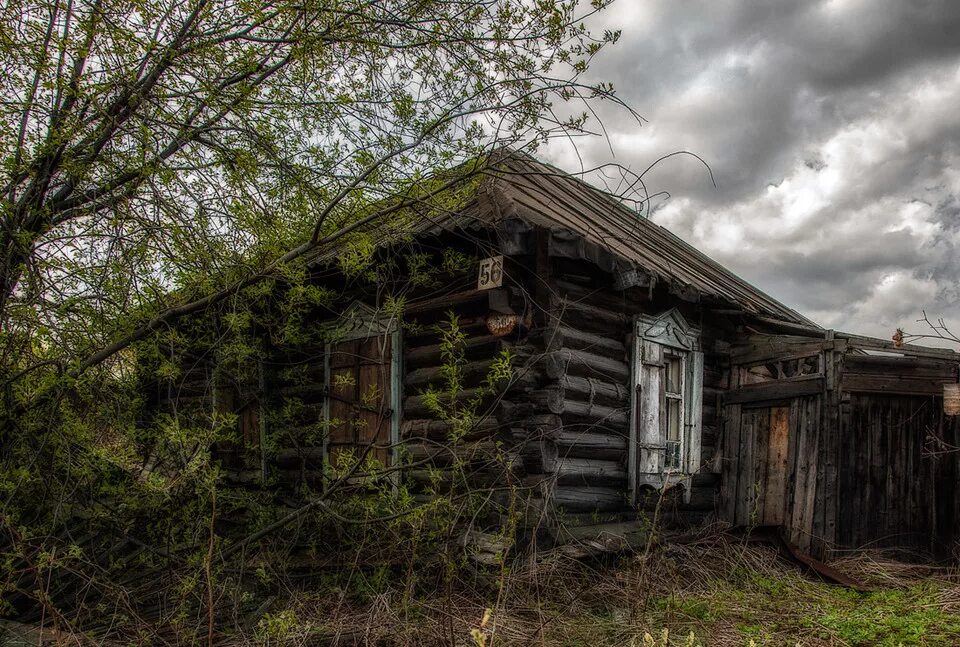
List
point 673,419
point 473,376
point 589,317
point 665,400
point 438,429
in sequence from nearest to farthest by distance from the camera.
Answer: point 473,376 → point 438,429 → point 589,317 → point 665,400 → point 673,419

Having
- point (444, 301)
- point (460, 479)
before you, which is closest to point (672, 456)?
point (460, 479)

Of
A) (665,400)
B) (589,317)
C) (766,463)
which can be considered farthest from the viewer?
(766,463)

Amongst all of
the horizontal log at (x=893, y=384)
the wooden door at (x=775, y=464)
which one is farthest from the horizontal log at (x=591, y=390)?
the horizontal log at (x=893, y=384)

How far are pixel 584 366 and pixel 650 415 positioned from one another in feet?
3.70

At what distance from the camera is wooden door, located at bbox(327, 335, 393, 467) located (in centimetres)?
684

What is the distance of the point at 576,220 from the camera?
714 cm

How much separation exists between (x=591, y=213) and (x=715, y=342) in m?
2.10

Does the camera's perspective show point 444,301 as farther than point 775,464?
No

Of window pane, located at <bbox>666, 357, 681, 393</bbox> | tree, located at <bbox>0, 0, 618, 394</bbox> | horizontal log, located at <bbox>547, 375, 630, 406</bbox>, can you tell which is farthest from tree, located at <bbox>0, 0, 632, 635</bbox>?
window pane, located at <bbox>666, 357, 681, 393</bbox>

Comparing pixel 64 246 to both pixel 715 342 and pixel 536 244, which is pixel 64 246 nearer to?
pixel 536 244

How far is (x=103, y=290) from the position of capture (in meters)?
4.66

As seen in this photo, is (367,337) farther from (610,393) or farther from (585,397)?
(610,393)

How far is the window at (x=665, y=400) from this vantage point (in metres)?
6.98

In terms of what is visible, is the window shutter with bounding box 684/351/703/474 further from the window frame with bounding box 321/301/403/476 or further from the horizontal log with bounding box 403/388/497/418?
the window frame with bounding box 321/301/403/476
